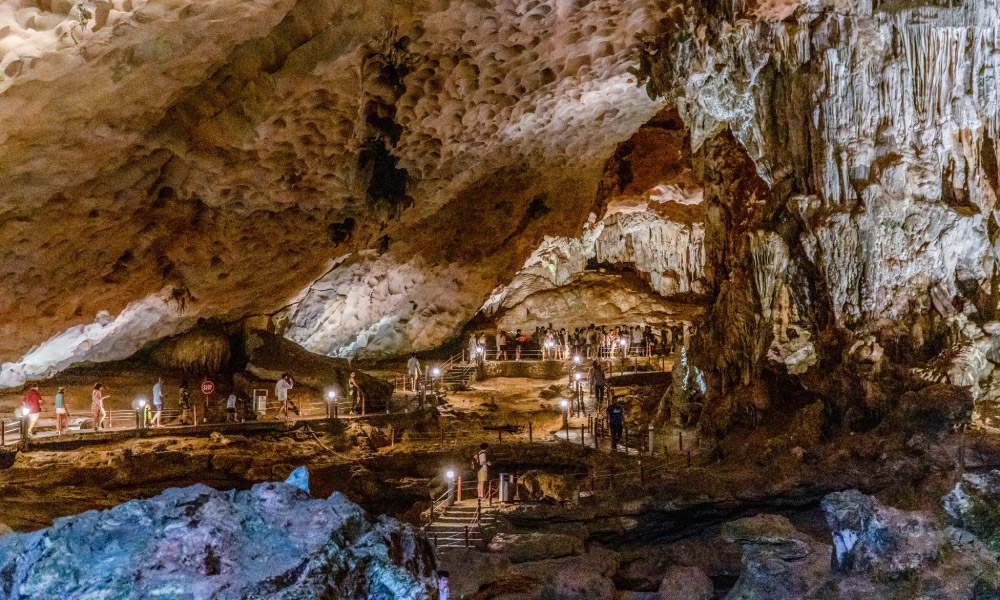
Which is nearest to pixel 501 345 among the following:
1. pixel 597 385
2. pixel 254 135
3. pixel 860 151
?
pixel 597 385

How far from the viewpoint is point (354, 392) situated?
53.3ft

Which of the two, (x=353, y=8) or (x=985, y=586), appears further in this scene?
(x=353, y=8)

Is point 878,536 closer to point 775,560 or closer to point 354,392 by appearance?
point 775,560

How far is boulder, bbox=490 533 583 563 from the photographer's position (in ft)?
30.3

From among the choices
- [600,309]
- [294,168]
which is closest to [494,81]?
[294,168]

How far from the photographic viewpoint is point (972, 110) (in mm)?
10828

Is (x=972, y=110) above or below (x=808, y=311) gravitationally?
above

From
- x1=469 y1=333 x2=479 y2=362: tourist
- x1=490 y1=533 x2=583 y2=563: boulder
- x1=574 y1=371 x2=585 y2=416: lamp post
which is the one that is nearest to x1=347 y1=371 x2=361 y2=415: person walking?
x1=469 y1=333 x2=479 y2=362: tourist

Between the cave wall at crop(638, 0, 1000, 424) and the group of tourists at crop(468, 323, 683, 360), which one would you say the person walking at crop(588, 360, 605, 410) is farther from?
the cave wall at crop(638, 0, 1000, 424)

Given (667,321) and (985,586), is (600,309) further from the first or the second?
(985,586)

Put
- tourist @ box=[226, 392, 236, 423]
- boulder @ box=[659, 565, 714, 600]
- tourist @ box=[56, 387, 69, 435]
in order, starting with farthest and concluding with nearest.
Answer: tourist @ box=[226, 392, 236, 423] → tourist @ box=[56, 387, 69, 435] → boulder @ box=[659, 565, 714, 600]

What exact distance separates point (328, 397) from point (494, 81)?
7.53m

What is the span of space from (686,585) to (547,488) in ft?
9.75

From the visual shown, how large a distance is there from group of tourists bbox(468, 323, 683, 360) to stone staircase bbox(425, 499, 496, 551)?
978cm
